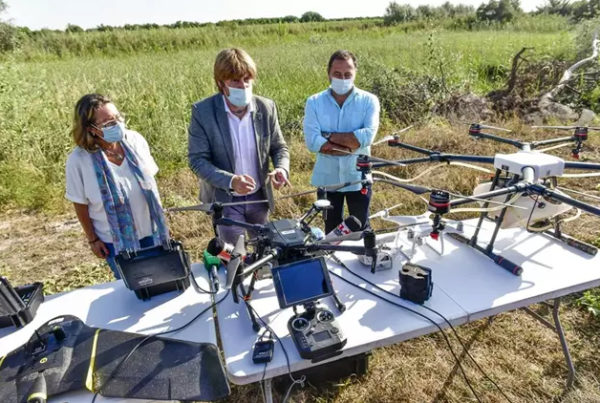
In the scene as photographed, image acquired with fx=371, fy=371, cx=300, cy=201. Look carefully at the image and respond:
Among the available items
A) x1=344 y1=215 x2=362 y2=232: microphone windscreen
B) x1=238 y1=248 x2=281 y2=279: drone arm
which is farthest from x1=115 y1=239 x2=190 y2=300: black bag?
x1=344 y1=215 x2=362 y2=232: microphone windscreen

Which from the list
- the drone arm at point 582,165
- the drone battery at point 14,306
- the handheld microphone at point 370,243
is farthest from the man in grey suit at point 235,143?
the drone arm at point 582,165

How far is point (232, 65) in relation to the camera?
2.16 metres

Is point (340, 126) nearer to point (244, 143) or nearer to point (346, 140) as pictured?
point (346, 140)

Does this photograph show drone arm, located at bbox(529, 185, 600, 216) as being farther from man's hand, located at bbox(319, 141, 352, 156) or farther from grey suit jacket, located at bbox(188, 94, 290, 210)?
grey suit jacket, located at bbox(188, 94, 290, 210)

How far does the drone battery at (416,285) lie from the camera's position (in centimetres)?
174

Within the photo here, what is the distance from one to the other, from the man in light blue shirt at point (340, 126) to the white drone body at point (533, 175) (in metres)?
1.03

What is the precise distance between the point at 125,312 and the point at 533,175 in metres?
2.09

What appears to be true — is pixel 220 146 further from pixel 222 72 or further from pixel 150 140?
pixel 150 140

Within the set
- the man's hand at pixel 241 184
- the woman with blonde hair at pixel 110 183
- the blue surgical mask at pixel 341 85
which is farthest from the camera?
the blue surgical mask at pixel 341 85

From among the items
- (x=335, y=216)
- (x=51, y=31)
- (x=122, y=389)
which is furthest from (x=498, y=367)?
(x=51, y=31)

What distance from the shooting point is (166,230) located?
2410 mm

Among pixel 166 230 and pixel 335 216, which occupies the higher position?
pixel 166 230

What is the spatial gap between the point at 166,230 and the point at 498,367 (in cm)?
248

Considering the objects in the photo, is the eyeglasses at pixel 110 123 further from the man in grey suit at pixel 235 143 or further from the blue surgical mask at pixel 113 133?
the man in grey suit at pixel 235 143
